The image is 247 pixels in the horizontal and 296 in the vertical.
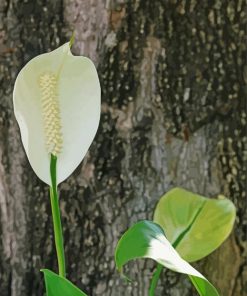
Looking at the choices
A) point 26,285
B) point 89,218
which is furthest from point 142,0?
point 26,285

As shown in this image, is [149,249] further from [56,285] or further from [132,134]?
[132,134]

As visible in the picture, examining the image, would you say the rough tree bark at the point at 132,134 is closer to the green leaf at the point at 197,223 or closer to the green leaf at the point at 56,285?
the green leaf at the point at 197,223

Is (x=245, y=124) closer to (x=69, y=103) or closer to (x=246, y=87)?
(x=246, y=87)

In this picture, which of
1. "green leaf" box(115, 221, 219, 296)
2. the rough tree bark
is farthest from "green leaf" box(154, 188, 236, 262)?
"green leaf" box(115, 221, 219, 296)

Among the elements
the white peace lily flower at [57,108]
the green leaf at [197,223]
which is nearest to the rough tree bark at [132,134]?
the green leaf at [197,223]

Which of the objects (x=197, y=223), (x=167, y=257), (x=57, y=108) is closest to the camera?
(x=167, y=257)

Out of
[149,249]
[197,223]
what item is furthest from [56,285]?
[197,223]
